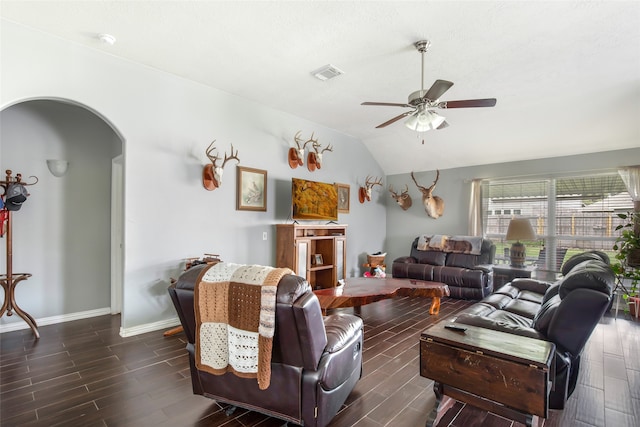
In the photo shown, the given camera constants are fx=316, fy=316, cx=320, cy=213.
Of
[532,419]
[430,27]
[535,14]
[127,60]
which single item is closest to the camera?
[532,419]

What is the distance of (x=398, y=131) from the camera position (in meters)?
6.33

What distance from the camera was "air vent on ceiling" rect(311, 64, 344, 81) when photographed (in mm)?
3787

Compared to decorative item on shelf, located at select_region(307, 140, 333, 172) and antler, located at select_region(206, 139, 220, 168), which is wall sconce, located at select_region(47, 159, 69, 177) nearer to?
antler, located at select_region(206, 139, 220, 168)

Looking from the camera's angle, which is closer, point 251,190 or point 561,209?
point 251,190

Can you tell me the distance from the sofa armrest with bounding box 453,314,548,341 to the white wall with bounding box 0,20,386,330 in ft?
10.8

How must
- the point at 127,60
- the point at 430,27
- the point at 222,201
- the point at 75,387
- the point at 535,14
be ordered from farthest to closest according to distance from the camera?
the point at 222,201
the point at 127,60
the point at 430,27
the point at 535,14
the point at 75,387

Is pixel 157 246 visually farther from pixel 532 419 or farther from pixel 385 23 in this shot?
pixel 532 419

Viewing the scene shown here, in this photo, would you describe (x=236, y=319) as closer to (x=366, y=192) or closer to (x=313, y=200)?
(x=313, y=200)

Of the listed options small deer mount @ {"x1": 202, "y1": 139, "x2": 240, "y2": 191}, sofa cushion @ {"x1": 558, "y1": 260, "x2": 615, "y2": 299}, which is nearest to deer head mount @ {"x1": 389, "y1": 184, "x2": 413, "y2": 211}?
small deer mount @ {"x1": 202, "y1": 139, "x2": 240, "y2": 191}

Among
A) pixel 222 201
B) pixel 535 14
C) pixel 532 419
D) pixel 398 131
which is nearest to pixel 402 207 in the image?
pixel 398 131

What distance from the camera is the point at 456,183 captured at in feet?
22.7

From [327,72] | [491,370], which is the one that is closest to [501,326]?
[491,370]

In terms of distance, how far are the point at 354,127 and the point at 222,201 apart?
121 inches

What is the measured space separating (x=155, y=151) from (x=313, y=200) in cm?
256
